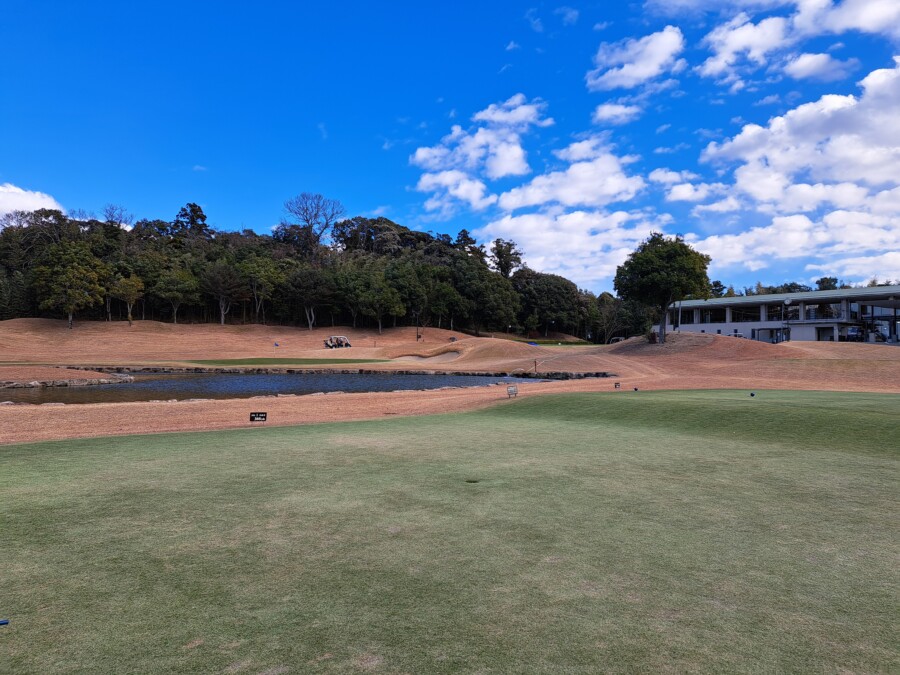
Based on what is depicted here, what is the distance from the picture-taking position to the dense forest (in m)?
66.9

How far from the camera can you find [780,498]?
6004 mm

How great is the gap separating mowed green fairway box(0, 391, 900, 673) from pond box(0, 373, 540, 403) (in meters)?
18.2

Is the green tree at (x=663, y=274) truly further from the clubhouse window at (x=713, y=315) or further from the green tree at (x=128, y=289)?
the green tree at (x=128, y=289)

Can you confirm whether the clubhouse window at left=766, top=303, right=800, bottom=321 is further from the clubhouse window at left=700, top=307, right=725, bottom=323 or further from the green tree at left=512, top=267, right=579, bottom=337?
the green tree at left=512, top=267, right=579, bottom=337

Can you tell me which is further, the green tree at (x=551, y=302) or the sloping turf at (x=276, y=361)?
the green tree at (x=551, y=302)

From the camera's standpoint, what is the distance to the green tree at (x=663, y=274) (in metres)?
42.9

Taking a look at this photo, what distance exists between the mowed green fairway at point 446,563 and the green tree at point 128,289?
65499mm

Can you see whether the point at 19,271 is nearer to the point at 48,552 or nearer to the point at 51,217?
the point at 51,217

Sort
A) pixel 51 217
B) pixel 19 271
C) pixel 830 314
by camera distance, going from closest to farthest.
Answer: pixel 830 314, pixel 19 271, pixel 51 217

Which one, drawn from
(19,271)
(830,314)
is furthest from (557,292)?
(19,271)

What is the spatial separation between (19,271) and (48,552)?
288ft

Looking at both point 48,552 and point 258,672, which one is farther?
point 48,552

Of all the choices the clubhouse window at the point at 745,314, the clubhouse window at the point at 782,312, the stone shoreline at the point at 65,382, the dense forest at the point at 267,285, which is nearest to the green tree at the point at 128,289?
the dense forest at the point at 267,285

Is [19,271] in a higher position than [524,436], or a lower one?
higher
